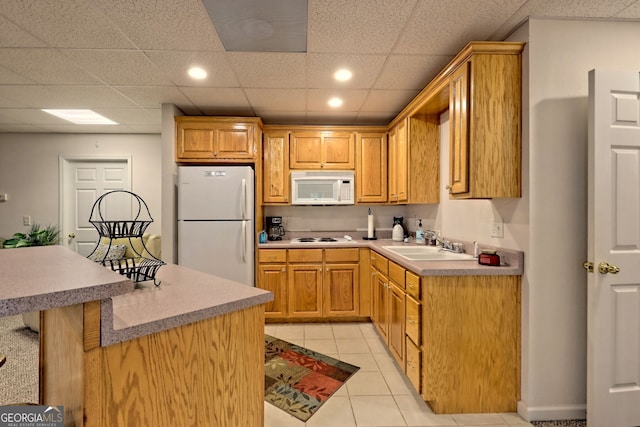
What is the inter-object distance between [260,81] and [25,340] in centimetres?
336

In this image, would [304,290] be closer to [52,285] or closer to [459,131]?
[459,131]

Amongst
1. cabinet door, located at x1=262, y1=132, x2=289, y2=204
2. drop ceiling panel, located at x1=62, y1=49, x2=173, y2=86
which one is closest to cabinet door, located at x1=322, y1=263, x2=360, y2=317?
cabinet door, located at x1=262, y1=132, x2=289, y2=204

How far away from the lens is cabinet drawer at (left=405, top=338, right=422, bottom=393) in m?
1.97

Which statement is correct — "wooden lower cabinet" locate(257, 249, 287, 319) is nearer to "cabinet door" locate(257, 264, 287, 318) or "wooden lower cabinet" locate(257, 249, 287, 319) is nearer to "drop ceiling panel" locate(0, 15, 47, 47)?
"cabinet door" locate(257, 264, 287, 318)

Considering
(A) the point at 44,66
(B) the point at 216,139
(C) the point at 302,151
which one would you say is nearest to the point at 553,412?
(C) the point at 302,151

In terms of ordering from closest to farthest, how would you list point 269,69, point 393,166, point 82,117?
point 269,69 → point 393,166 → point 82,117

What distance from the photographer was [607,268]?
167cm

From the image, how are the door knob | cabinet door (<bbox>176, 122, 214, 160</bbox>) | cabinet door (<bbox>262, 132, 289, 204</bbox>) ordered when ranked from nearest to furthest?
the door knob < cabinet door (<bbox>176, 122, 214, 160</bbox>) < cabinet door (<bbox>262, 132, 289, 204</bbox>)

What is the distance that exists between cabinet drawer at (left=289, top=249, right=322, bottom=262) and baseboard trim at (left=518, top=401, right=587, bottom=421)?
2.14 metres

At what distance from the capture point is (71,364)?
34.9 inches

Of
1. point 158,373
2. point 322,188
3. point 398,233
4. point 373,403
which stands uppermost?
point 322,188

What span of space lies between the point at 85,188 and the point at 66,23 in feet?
11.1

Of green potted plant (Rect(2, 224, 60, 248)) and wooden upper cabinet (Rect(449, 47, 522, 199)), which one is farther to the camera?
green potted plant (Rect(2, 224, 60, 248))

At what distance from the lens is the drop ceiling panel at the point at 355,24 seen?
1716 mm
